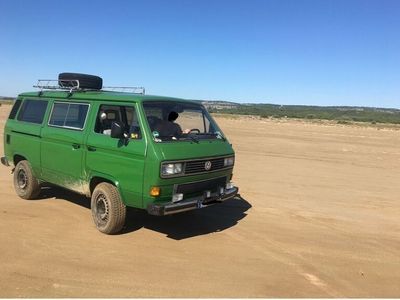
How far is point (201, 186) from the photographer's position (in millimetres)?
6805

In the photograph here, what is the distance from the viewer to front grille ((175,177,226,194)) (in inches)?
256

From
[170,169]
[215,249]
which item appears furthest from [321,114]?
[170,169]

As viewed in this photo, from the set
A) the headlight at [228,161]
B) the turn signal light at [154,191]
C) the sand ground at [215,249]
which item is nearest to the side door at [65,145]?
the sand ground at [215,249]

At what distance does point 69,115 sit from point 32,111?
4.82 feet

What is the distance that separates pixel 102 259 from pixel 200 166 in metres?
1.93

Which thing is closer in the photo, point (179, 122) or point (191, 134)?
point (191, 134)

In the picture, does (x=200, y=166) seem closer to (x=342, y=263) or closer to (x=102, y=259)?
(x=102, y=259)

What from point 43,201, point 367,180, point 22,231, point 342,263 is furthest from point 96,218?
point 367,180

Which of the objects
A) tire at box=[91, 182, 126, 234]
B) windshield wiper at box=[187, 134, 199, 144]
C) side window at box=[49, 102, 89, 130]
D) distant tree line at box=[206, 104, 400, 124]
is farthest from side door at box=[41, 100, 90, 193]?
distant tree line at box=[206, 104, 400, 124]

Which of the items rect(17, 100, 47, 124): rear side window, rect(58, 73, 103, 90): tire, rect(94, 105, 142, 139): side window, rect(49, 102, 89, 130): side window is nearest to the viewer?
rect(94, 105, 142, 139): side window

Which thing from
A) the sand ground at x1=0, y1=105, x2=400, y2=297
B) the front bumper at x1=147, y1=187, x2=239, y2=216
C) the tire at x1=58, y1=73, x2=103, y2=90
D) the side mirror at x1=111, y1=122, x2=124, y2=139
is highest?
the tire at x1=58, y1=73, x2=103, y2=90

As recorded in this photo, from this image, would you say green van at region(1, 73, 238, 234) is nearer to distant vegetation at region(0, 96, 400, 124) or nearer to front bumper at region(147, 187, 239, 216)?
front bumper at region(147, 187, 239, 216)

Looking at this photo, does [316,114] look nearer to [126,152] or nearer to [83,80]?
[83,80]

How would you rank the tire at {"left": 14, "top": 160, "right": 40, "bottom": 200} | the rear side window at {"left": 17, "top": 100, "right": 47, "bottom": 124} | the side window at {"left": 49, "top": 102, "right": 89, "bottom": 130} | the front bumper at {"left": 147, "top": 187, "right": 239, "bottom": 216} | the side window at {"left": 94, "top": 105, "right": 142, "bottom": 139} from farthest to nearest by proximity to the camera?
the tire at {"left": 14, "top": 160, "right": 40, "bottom": 200}
the rear side window at {"left": 17, "top": 100, "right": 47, "bottom": 124}
the side window at {"left": 49, "top": 102, "right": 89, "bottom": 130}
the side window at {"left": 94, "top": 105, "right": 142, "bottom": 139}
the front bumper at {"left": 147, "top": 187, "right": 239, "bottom": 216}
